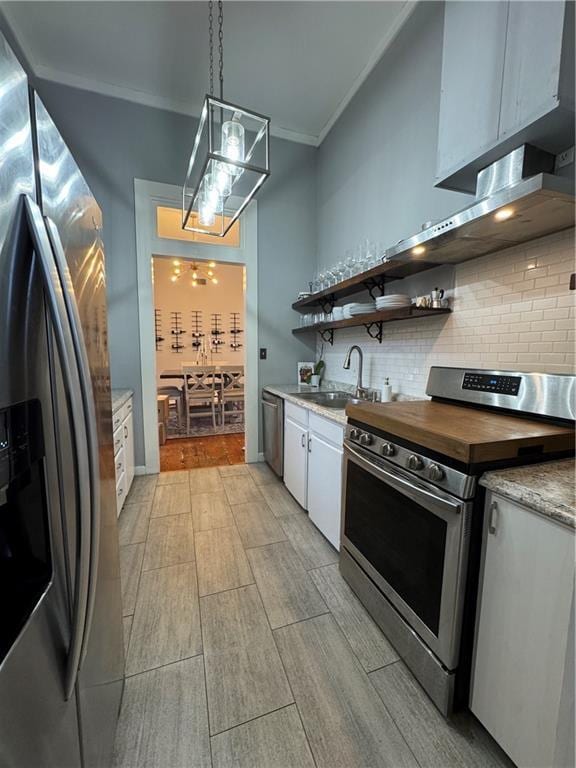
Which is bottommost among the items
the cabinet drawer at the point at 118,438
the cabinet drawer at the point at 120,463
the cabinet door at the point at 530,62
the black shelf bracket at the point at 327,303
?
the cabinet drawer at the point at 120,463

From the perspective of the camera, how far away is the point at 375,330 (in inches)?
100

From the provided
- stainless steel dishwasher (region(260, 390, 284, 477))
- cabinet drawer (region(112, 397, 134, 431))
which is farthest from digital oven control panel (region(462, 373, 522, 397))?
cabinet drawer (region(112, 397, 134, 431))

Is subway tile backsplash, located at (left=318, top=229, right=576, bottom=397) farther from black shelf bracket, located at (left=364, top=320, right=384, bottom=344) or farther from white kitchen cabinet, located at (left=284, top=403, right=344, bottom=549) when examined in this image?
white kitchen cabinet, located at (left=284, top=403, right=344, bottom=549)

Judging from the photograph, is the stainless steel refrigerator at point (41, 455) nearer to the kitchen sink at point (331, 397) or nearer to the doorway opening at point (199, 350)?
the kitchen sink at point (331, 397)

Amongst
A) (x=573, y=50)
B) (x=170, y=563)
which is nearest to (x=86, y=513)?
(x=170, y=563)

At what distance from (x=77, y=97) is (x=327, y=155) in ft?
7.42

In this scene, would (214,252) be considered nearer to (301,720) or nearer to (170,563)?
(170,563)

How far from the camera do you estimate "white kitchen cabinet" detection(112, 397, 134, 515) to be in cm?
228

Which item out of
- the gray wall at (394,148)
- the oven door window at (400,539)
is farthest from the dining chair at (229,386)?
the oven door window at (400,539)

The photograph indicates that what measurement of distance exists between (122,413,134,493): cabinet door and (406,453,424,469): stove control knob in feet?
7.19

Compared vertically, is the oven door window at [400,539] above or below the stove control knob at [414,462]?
below

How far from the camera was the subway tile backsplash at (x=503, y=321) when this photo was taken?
53.2 inches

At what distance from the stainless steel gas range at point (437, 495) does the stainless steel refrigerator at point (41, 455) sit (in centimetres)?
101

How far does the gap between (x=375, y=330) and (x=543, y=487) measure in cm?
181
